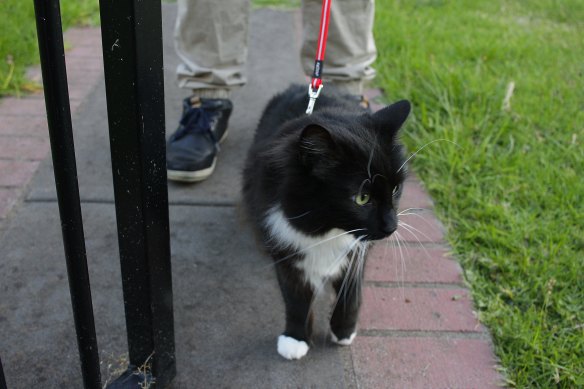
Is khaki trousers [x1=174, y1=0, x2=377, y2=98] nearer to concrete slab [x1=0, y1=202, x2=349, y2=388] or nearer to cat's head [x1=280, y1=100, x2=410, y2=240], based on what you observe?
concrete slab [x1=0, y1=202, x2=349, y2=388]

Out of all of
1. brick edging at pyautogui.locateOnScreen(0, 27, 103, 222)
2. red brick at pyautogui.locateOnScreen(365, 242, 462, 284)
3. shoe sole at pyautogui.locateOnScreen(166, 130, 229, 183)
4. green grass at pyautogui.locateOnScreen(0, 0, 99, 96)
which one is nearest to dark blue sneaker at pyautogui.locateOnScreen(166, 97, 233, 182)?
shoe sole at pyautogui.locateOnScreen(166, 130, 229, 183)

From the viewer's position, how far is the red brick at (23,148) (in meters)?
2.48

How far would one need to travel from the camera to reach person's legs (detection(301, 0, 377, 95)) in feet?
8.04

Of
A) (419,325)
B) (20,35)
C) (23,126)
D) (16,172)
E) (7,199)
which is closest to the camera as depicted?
(419,325)

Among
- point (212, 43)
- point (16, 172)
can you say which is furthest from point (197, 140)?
point (16, 172)

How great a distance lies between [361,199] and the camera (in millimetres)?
1346

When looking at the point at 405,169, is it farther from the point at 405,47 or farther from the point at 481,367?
the point at 405,47

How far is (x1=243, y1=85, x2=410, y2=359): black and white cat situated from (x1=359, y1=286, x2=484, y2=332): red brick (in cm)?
16

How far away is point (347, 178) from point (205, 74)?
56.9 inches

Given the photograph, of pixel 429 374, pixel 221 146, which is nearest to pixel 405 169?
pixel 429 374

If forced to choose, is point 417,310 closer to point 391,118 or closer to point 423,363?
point 423,363

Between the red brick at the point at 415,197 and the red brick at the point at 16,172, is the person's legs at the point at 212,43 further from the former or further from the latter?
the red brick at the point at 415,197

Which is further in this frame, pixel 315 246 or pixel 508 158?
pixel 508 158

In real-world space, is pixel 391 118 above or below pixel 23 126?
above
